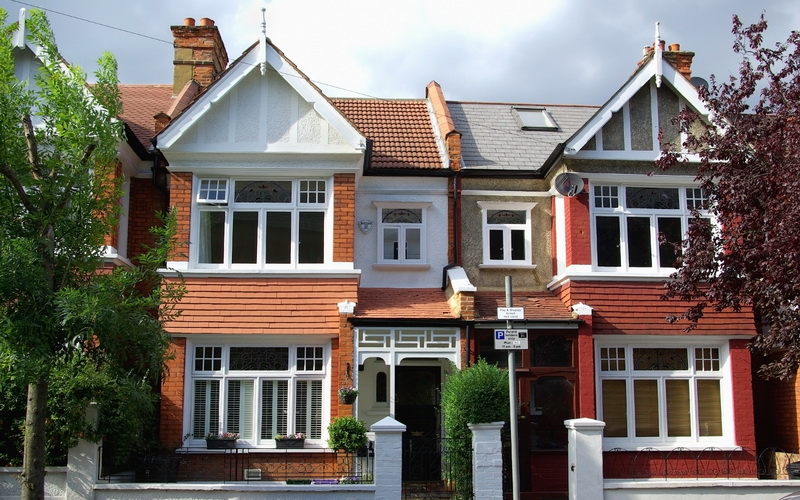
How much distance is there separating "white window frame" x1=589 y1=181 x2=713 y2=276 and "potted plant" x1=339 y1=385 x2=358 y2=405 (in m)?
5.48

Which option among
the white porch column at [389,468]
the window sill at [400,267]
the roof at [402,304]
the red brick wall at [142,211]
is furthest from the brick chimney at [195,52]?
the white porch column at [389,468]

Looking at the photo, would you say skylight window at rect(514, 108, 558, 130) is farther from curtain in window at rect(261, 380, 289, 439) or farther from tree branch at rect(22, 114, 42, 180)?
tree branch at rect(22, 114, 42, 180)

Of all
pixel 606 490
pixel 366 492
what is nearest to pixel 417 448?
pixel 366 492

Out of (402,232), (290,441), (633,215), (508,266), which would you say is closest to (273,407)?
(290,441)

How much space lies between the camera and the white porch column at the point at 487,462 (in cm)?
1241

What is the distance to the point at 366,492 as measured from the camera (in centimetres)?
1231

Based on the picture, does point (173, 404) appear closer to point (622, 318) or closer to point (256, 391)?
point (256, 391)

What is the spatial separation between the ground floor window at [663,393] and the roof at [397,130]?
5.69 m

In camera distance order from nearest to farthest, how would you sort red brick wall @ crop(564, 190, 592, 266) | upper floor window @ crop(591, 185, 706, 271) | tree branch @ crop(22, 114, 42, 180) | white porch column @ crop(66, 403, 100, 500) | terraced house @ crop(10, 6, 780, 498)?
tree branch @ crop(22, 114, 42, 180) < white porch column @ crop(66, 403, 100, 500) < terraced house @ crop(10, 6, 780, 498) < red brick wall @ crop(564, 190, 592, 266) < upper floor window @ crop(591, 185, 706, 271)

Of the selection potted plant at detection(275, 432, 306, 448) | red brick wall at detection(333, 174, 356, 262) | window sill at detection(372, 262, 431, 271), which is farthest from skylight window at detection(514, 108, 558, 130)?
potted plant at detection(275, 432, 306, 448)

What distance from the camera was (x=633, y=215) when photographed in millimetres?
17094

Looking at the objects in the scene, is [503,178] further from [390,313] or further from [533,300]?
[390,313]

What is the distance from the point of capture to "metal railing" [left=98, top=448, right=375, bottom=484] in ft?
48.5

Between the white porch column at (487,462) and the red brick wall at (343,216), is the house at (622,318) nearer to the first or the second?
the red brick wall at (343,216)
